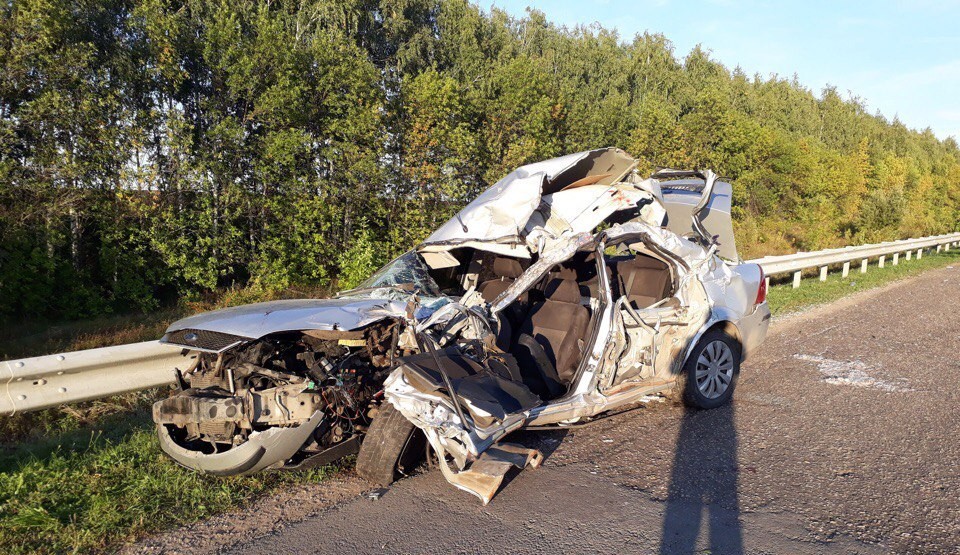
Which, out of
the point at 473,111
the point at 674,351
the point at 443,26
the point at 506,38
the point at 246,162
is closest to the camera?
the point at 674,351

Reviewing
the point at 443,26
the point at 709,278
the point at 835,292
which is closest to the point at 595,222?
the point at 709,278

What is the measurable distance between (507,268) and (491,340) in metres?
1.83

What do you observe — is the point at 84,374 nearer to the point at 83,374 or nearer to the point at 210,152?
the point at 83,374

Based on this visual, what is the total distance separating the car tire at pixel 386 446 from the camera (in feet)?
12.9

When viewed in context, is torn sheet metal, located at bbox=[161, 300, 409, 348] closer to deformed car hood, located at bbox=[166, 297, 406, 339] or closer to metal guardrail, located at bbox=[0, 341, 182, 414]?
deformed car hood, located at bbox=[166, 297, 406, 339]

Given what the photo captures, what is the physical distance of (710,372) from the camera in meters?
5.58

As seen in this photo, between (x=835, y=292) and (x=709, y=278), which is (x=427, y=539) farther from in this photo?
(x=835, y=292)

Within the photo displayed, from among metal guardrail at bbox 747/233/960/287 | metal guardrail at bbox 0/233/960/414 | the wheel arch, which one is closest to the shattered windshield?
metal guardrail at bbox 0/233/960/414

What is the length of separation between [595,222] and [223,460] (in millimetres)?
3474

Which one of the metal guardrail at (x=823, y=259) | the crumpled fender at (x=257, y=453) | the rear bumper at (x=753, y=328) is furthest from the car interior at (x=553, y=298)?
the metal guardrail at (x=823, y=259)

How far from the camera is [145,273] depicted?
9.73 m

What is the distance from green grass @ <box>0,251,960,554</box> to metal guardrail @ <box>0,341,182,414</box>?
1.15ft

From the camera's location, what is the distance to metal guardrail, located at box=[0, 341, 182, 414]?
4.19 meters

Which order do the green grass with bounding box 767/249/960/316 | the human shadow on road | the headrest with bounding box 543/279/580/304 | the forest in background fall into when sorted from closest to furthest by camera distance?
the human shadow on road < the headrest with bounding box 543/279/580/304 < the forest in background < the green grass with bounding box 767/249/960/316
